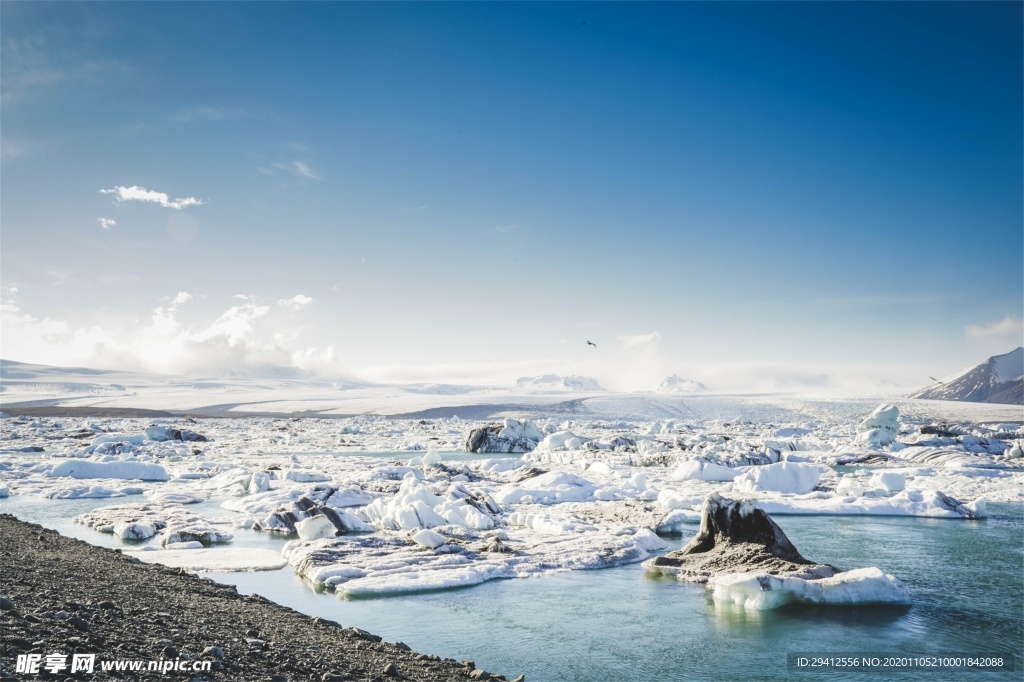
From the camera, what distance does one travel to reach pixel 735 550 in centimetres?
912

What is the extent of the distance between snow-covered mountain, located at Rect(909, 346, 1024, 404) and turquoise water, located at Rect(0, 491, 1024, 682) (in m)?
88.0

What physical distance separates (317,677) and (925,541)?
1114 centimetres

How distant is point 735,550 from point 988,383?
9480cm

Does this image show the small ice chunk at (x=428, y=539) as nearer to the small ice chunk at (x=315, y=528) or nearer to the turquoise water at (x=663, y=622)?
the turquoise water at (x=663, y=622)

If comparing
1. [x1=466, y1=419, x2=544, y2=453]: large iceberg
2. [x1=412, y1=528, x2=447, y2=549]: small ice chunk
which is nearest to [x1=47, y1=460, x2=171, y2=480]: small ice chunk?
[x1=412, y1=528, x2=447, y2=549]: small ice chunk

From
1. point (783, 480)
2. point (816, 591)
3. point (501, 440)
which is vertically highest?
point (816, 591)

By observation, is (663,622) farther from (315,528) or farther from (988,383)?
(988,383)

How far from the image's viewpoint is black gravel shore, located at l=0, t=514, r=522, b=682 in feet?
14.8

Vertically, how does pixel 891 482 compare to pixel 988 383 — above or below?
below

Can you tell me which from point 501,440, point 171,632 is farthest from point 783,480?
point 501,440

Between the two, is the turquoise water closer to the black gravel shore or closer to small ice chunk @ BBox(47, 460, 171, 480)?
the black gravel shore

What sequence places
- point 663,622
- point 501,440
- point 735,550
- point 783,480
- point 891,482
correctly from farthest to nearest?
1. point 501,440
2. point 783,480
3. point 891,482
4. point 735,550
5. point 663,622

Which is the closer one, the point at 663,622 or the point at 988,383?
the point at 663,622

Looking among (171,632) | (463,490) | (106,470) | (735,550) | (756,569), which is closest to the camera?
(171,632)
